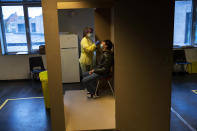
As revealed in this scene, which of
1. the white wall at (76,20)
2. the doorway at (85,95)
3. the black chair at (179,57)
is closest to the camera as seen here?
the doorway at (85,95)

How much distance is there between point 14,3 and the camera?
19.4 ft

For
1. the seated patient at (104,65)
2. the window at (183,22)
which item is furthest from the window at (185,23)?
the seated patient at (104,65)

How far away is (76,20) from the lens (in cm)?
598

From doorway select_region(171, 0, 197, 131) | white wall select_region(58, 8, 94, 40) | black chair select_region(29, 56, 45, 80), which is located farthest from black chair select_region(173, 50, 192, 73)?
black chair select_region(29, 56, 45, 80)

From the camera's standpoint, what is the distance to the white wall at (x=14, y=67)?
19.9ft

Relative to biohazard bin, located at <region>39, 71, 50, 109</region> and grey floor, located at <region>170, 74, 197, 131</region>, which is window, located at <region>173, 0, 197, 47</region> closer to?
grey floor, located at <region>170, 74, 197, 131</region>

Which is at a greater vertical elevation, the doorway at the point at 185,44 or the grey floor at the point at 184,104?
the doorway at the point at 185,44

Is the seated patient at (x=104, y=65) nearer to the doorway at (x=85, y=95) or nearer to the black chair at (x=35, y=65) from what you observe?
the doorway at (x=85, y=95)

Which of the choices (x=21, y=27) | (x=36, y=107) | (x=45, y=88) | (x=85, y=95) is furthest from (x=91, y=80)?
(x=21, y=27)

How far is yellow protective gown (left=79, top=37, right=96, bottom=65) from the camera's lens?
412 centimetres

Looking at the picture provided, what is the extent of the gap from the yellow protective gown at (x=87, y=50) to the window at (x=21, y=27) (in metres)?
2.61

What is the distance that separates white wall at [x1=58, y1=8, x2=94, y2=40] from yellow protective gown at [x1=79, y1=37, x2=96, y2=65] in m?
1.86

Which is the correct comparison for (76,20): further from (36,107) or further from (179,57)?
(179,57)

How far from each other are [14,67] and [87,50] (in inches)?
126
